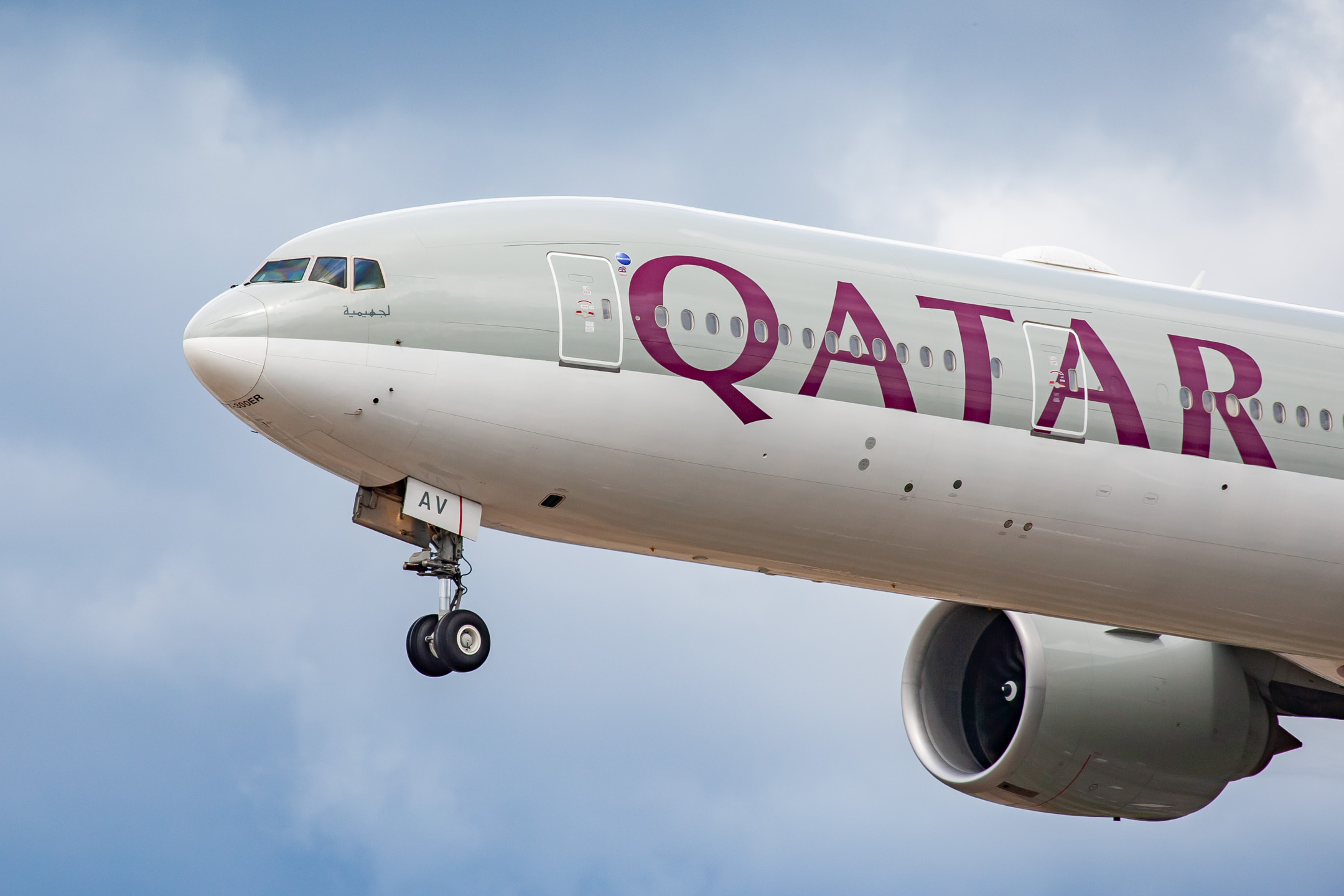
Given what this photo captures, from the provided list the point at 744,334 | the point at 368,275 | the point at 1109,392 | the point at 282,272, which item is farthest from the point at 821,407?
the point at 282,272

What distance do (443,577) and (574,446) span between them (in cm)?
190

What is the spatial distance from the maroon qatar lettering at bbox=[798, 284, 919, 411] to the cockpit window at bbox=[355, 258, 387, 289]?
432 centimetres

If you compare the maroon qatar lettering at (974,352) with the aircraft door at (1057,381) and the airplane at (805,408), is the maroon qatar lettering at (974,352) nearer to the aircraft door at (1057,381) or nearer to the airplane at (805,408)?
the airplane at (805,408)

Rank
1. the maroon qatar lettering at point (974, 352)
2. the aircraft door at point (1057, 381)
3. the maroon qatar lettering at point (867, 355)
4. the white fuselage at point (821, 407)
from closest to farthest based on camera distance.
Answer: the white fuselage at point (821, 407) < the maroon qatar lettering at point (867, 355) < the maroon qatar lettering at point (974, 352) < the aircraft door at point (1057, 381)

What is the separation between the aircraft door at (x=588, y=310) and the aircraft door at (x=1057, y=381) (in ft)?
15.5

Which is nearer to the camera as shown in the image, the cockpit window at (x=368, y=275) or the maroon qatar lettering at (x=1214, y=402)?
the cockpit window at (x=368, y=275)

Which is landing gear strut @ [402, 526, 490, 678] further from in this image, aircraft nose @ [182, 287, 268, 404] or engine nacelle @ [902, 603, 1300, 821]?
engine nacelle @ [902, 603, 1300, 821]

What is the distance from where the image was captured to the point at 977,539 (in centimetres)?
1908

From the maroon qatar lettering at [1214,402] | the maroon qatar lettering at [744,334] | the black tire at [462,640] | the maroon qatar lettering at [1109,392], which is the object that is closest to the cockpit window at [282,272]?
the maroon qatar lettering at [744,334]

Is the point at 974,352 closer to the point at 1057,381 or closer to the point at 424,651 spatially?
the point at 1057,381

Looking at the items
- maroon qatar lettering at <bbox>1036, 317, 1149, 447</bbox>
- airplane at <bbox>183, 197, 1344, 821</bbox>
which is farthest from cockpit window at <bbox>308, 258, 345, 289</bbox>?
maroon qatar lettering at <bbox>1036, 317, 1149, 447</bbox>

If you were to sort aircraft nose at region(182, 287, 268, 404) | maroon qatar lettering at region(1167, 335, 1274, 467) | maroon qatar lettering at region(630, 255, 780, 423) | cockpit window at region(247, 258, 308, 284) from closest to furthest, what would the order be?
aircraft nose at region(182, 287, 268, 404) → cockpit window at region(247, 258, 308, 284) → maroon qatar lettering at region(630, 255, 780, 423) → maroon qatar lettering at region(1167, 335, 1274, 467)

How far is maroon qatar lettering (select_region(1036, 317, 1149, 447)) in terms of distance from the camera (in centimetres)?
1936

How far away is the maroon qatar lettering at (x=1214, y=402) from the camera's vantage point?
19.8 metres
